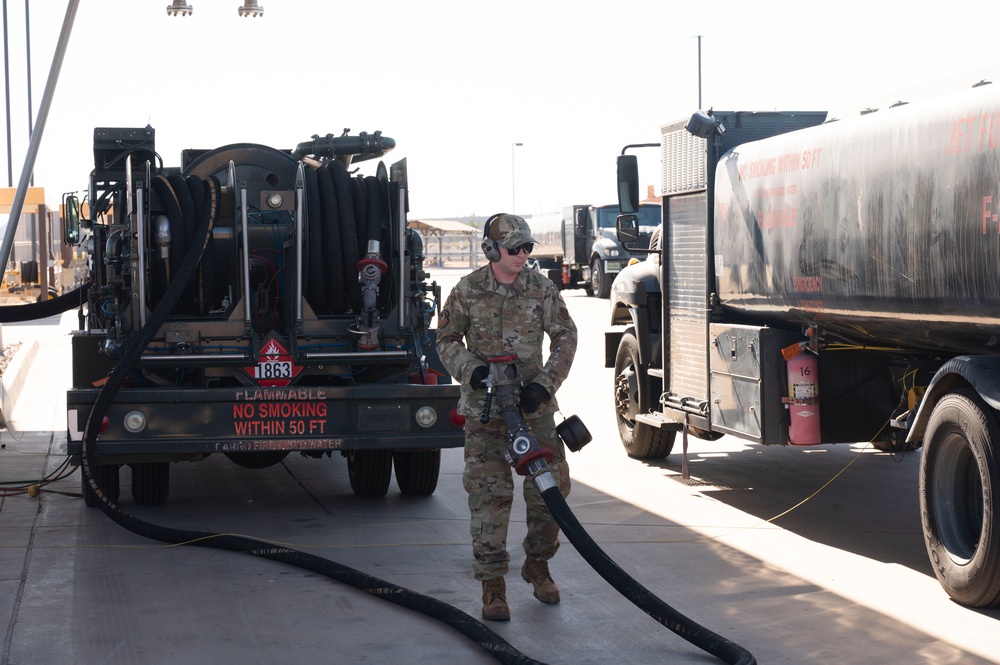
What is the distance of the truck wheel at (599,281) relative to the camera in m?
38.8

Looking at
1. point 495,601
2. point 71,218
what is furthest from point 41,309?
point 495,601

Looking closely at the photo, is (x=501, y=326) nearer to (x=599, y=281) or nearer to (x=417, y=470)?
(x=417, y=470)

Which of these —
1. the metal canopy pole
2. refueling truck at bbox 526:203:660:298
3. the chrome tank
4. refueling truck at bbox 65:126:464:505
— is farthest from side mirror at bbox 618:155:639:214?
refueling truck at bbox 526:203:660:298

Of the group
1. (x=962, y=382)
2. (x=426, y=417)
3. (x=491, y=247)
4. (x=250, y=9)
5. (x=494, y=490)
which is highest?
(x=250, y=9)

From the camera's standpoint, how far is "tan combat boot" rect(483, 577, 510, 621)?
20.6 ft

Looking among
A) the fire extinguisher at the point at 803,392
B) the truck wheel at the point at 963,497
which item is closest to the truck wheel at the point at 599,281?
the fire extinguisher at the point at 803,392

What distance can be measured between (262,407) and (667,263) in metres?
3.76

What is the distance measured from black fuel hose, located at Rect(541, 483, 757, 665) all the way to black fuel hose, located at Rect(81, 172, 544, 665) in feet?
2.24

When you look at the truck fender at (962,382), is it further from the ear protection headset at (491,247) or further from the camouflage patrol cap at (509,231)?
the ear protection headset at (491,247)

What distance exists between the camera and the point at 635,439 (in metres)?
11.4

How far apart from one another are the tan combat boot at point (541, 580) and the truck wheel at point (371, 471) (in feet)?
9.49

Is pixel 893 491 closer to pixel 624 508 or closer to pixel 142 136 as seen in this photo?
pixel 624 508

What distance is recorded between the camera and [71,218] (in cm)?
1025

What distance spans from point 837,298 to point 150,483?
4.89 m
